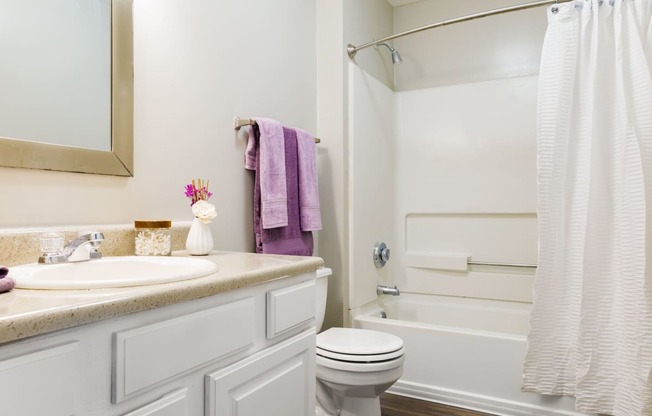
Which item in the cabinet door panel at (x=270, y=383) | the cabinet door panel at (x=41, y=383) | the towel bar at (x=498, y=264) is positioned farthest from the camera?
the towel bar at (x=498, y=264)

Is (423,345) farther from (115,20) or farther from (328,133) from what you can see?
(115,20)

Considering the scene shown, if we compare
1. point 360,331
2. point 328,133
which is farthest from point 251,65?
point 360,331

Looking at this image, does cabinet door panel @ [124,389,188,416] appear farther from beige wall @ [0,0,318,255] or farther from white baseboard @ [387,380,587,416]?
white baseboard @ [387,380,587,416]

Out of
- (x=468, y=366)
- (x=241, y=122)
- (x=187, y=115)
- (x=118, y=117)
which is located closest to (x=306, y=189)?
(x=241, y=122)

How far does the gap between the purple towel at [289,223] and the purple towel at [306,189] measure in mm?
24

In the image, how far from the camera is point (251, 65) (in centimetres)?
187

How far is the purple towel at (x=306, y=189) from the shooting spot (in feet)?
6.56

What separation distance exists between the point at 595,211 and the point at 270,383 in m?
1.53

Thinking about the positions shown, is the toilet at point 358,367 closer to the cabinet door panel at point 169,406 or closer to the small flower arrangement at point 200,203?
the small flower arrangement at point 200,203

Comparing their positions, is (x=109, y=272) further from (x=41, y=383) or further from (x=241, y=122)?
(x=241, y=122)

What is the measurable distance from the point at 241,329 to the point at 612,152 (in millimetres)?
1687

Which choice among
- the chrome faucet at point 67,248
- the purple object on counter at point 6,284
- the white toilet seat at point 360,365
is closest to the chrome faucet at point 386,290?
the white toilet seat at point 360,365

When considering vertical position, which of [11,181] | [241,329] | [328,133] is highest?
[328,133]

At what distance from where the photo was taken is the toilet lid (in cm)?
A: 163
